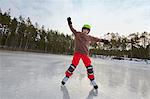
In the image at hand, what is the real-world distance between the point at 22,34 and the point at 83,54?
49.8 metres

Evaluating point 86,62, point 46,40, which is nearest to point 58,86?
point 86,62

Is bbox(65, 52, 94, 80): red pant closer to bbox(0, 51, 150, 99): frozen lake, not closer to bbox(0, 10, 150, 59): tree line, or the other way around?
bbox(0, 51, 150, 99): frozen lake

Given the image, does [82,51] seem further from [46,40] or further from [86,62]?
[46,40]

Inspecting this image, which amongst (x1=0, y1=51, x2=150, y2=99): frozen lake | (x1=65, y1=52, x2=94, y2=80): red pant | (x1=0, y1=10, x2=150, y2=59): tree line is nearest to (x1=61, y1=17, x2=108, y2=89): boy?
(x1=65, y1=52, x2=94, y2=80): red pant

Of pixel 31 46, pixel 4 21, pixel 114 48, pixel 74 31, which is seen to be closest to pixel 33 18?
pixel 31 46

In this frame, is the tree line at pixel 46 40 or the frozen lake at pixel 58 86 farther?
the tree line at pixel 46 40

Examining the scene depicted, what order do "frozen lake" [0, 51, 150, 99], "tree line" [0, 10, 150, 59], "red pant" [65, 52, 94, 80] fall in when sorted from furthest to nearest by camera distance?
"tree line" [0, 10, 150, 59]
"red pant" [65, 52, 94, 80]
"frozen lake" [0, 51, 150, 99]

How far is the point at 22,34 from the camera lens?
51.6 meters

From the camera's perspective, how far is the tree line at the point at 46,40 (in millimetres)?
47125

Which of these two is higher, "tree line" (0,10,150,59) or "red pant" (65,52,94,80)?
"tree line" (0,10,150,59)

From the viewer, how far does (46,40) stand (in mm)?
66938

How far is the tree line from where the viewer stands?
47.1 metres

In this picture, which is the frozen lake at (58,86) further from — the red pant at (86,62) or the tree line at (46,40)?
the tree line at (46,40)

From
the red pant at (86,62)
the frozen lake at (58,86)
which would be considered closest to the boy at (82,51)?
the red pant at (86,62)
